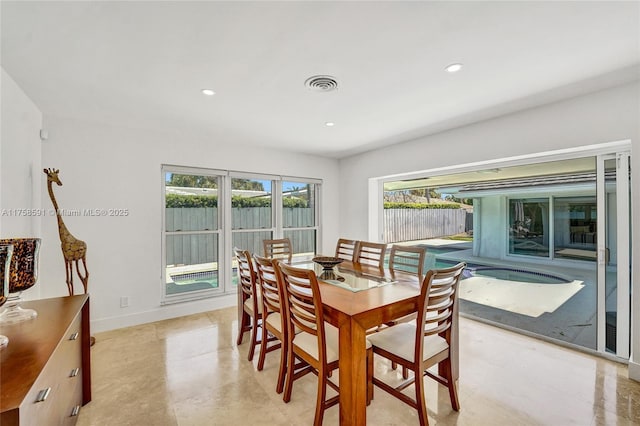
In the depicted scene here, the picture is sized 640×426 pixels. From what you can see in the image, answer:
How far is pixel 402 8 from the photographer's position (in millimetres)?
1476

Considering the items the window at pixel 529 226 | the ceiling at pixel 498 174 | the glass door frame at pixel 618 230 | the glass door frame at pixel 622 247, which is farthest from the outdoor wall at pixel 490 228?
the glass door frame at pixel 622 247

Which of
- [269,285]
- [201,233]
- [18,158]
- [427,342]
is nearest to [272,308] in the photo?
[269,285]

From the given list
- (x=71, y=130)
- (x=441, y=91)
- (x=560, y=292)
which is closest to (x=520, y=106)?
(x=441, y=91)

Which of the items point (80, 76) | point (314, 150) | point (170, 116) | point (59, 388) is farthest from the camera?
point (314, 150)

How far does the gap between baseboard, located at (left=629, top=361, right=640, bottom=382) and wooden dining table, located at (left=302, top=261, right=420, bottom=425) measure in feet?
6.15

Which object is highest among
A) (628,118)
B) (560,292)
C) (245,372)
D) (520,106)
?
(520,106)

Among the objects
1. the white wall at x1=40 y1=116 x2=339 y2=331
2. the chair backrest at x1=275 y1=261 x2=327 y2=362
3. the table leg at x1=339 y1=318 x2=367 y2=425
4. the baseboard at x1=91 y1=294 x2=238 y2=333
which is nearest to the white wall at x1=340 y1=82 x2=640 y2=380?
the table leg at x1=339 y1=318 x2=367 y2=425

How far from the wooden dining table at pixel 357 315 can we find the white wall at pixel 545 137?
74.4 inches

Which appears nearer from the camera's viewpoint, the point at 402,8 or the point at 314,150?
the point at 402,8

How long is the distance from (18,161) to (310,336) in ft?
9.43

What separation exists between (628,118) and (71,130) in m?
5.39

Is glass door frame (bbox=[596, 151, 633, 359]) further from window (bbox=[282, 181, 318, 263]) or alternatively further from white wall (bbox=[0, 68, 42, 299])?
white wall (bbox=[0, 68, 42, 299])

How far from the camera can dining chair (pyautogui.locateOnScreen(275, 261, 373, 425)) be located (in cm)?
174

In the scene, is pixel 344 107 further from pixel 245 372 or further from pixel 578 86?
pixel 245 372
